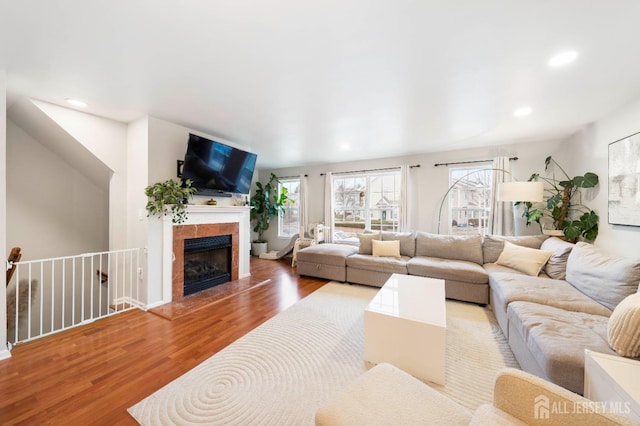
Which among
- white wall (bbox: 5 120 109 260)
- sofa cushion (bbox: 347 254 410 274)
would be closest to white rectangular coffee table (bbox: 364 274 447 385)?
sofa cushion (bbox: 347 254 410 274)

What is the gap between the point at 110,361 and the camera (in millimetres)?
1881

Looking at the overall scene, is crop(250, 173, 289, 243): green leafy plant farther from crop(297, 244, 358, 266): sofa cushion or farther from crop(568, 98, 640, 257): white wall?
crop(568, 98, 640, 257): white wall

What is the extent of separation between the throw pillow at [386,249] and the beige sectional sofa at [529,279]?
76 mm

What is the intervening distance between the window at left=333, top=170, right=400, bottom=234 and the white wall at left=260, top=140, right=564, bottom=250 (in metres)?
0.29

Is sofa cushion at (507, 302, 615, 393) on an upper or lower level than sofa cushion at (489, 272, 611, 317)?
lower

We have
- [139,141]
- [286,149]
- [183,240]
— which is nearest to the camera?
[139,141]

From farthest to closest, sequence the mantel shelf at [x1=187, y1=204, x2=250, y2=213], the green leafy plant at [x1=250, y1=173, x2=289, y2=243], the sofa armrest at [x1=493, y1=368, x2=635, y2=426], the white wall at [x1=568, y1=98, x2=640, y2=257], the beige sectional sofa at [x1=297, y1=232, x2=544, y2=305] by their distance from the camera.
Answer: the green leafy plant at [x1=250, y1=173, x2=289, y2=243] < the mantel shelf at [x1=187, y1=204, x2=250, y2=213] < the beige sectional sofa at [x1=297, y1=232, x2=544, y2=305] < the white wall at [x1=568, y1=98, x2=640, y2=257] < the sofa armrest at [x1=493, y1=368, x2=635, y2=426]

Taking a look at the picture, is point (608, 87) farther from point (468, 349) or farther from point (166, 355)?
point (166, 355)

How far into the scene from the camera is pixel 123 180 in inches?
122

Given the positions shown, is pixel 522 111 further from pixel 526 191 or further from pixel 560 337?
pixel 560 337

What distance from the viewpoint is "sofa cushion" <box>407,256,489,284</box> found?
9.93 ft

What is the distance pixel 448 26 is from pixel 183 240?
3.56 metres

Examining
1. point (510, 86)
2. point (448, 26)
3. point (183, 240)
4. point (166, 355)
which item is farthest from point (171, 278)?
point (510, 86)

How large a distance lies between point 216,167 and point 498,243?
4327 mm
